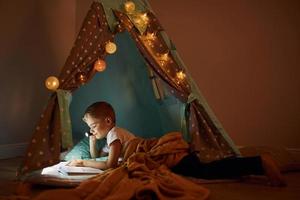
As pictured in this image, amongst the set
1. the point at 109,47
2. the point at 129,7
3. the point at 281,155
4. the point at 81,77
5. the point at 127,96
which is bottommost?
the point at 281,155

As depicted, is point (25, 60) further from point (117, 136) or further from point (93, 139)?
point (117, 136)

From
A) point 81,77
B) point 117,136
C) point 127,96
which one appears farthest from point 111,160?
point 127,96

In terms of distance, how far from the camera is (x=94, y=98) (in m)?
2.81

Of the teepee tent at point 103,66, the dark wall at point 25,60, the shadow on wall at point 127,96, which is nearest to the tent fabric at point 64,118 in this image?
the teepee tent at point 103,66

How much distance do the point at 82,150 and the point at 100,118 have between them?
325mm

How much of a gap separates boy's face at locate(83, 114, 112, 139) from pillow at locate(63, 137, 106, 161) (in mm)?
202

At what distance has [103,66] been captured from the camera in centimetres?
231

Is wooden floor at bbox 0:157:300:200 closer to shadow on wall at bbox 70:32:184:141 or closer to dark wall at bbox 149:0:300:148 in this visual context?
shadow on wall at bbox 70:32:184:141

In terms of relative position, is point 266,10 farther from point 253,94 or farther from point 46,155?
point 46,155

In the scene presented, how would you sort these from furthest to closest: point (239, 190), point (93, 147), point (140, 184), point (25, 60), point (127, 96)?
point (25, 60)
point (127, 96)
point (93, 147)
point (239, 190)
point (140, 184)

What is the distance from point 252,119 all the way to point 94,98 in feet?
4.56

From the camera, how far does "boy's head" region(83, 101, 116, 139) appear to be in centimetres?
226

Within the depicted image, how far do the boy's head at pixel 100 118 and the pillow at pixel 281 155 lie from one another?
1.10 meters

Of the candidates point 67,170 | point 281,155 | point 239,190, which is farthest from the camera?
point 281,155
